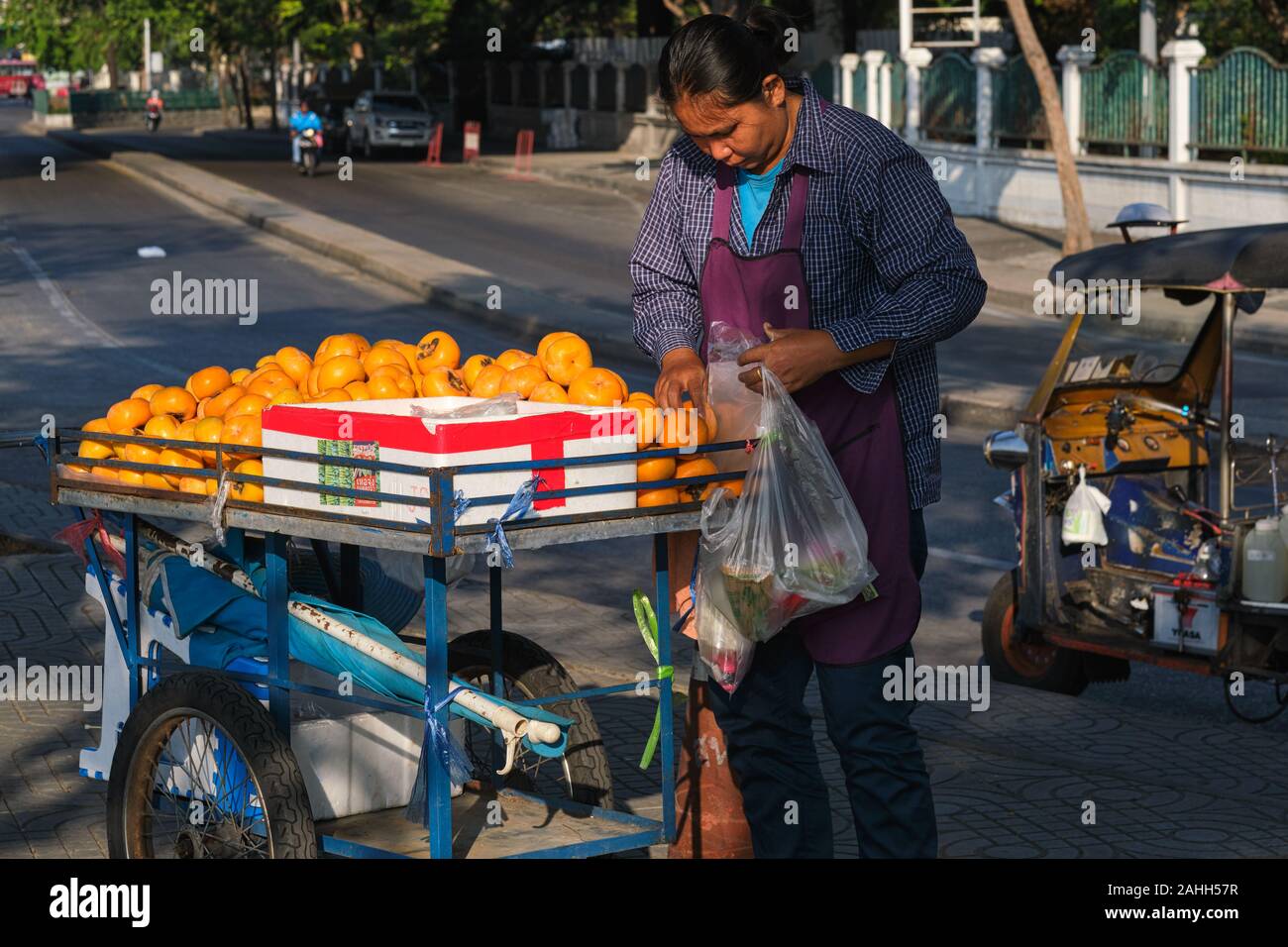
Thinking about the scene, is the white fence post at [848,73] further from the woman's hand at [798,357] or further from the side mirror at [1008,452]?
the woman's hand at [798,357]

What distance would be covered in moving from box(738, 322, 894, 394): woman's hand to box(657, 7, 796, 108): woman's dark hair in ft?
1.55

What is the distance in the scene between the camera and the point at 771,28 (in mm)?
3760

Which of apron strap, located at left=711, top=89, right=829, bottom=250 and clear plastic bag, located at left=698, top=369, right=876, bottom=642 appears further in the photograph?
apron strap, located at left=711, top=89, right=829, bottom=250

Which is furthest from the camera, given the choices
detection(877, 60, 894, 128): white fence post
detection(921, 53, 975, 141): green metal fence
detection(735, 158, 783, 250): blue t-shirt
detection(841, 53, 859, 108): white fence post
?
detection(841, 53, 859, 108): white fence post

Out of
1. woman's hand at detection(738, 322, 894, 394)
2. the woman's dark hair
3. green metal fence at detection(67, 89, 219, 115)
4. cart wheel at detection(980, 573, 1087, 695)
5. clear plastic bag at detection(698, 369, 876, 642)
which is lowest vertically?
cart wheel at detection(980, 573, 1087, 695)

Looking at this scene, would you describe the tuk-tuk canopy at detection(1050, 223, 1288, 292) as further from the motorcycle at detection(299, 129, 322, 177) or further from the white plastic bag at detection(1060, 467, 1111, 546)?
the motorcycle at detection(299, 129, 322, 177)

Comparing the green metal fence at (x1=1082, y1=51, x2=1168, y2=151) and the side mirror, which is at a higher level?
the green metal fence at (x1=1082, y1=51, x2=1168, y2=151)

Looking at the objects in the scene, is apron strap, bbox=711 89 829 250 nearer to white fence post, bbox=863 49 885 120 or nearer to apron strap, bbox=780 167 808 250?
apron strap, bbox=780 167 808 250

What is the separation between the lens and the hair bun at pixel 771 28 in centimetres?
374

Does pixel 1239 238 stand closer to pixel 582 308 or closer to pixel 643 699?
pixel 643 699

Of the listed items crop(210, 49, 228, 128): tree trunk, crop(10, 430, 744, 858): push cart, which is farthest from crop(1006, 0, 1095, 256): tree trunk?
crop(210, 49, 228, 128): tree trunk

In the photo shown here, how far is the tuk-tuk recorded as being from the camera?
6352 mm

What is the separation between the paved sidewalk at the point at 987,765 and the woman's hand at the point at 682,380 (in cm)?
153

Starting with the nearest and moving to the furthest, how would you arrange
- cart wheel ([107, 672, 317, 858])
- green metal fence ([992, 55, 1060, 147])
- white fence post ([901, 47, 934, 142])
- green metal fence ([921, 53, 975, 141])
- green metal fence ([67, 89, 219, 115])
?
cart wheel ([107, 672, 317, 858])
green metal fence ([992, 55, 1060, 147])
green metal fence ([921, 53, 975, 141])
white fence post ([901, 47, 934, 142])
green metal fence ([67, 89, 219, 115])
